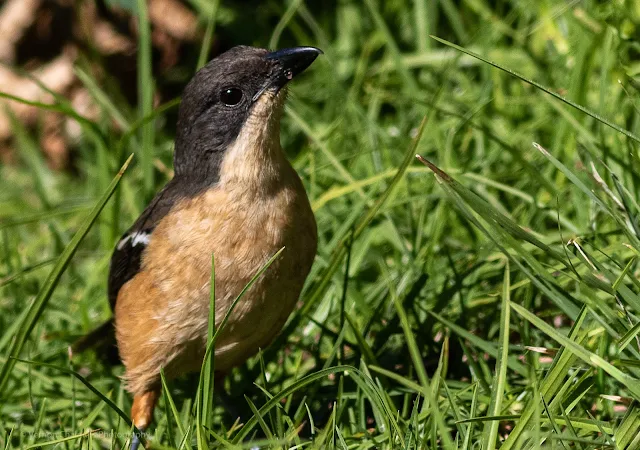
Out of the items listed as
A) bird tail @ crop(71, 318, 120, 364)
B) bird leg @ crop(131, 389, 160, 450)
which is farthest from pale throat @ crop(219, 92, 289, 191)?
bird tail @ crop(71, 318, 120, 364)

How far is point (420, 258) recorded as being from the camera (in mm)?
4594

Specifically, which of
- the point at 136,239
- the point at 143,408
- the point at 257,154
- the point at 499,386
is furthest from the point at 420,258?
the point at 499,386

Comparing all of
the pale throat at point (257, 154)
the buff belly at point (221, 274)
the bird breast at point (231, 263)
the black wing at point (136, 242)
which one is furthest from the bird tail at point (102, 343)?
the pale throat at point (257, 154)

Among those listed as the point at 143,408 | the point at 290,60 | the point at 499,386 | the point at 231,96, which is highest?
the point at 290,60

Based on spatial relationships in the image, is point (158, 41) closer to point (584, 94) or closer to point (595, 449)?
point (584, 94)

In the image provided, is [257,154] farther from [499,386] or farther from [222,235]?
[499,386]

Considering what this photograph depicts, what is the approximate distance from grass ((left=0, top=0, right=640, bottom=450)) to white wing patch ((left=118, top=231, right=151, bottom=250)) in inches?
18.9

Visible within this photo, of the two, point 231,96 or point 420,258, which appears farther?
point 420,258

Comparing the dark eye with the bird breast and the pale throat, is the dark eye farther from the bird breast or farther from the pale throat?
the bird breast

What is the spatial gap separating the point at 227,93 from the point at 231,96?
2cm

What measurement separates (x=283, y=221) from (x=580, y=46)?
228 cm

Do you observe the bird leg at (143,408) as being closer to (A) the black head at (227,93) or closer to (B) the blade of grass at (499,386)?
(A) the black head at (227,93)

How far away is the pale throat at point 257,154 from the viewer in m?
3.79

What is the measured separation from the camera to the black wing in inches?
160
